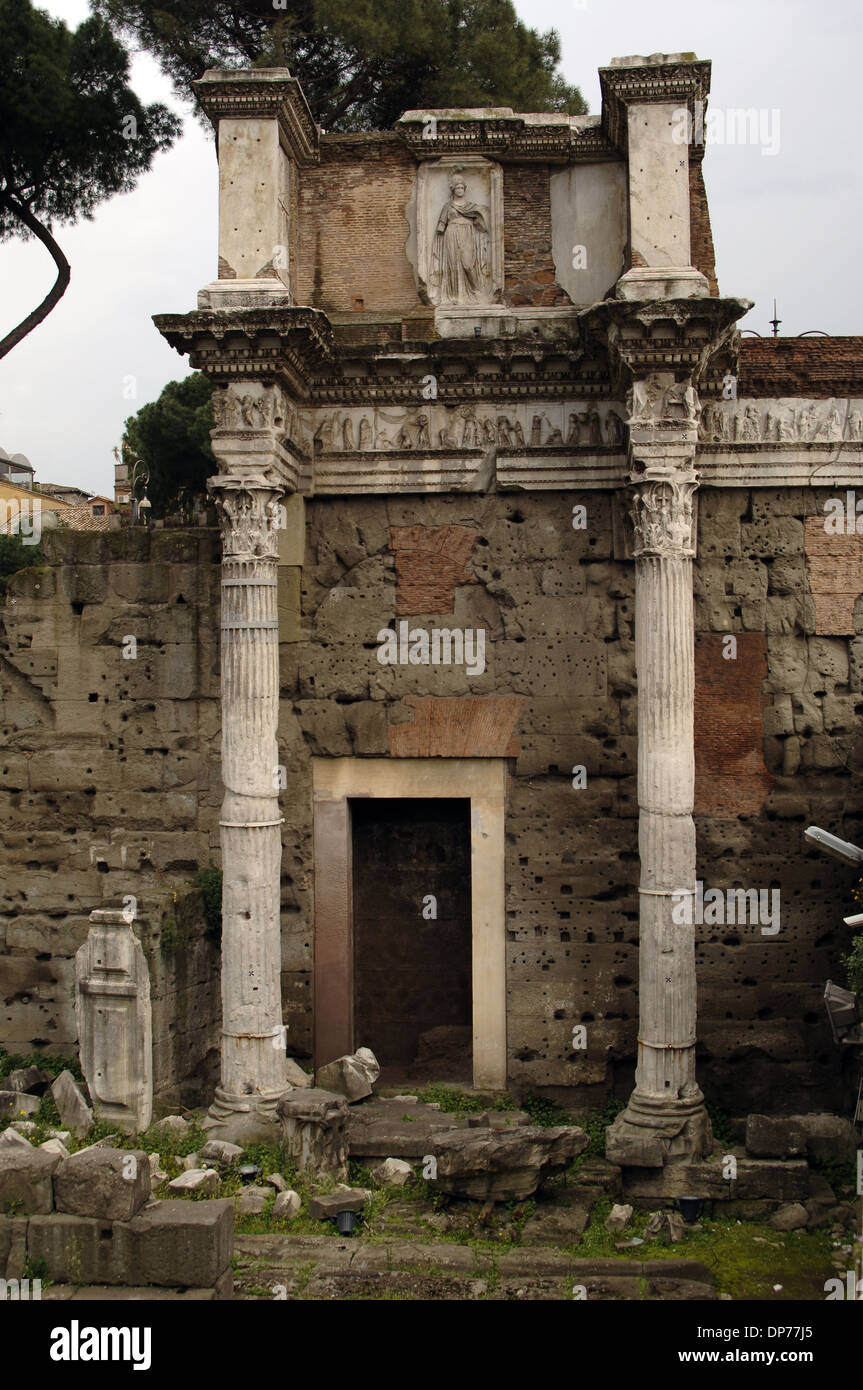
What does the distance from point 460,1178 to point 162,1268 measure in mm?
2300

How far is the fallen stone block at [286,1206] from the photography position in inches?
327

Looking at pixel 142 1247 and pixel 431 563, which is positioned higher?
pixel 431 563

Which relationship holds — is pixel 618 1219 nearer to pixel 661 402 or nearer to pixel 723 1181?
pixel 723 1181

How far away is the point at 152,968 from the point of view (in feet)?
31.2

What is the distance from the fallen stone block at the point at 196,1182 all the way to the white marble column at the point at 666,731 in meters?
2.87

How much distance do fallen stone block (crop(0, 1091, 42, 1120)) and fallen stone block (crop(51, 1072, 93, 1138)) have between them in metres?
0.39

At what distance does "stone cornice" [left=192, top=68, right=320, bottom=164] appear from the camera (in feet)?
31.0

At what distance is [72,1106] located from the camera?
9281 millimetres

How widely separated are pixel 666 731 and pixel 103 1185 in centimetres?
476

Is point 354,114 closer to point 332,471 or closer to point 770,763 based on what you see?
point 332,471

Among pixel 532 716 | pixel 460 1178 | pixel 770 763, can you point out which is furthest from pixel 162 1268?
pixel 770 763

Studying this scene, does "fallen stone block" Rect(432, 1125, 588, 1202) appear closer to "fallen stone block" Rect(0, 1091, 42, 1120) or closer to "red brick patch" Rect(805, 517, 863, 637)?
"fallen stone block" Rect(0, 1091, 42, 1120)

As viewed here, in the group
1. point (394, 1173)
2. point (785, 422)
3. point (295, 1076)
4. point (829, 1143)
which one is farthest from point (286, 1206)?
point (785, 422)

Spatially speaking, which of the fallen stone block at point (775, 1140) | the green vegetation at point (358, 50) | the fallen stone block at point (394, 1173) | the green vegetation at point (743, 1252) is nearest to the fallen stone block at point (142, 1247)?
the fallen stone block at point (394, 1173)
